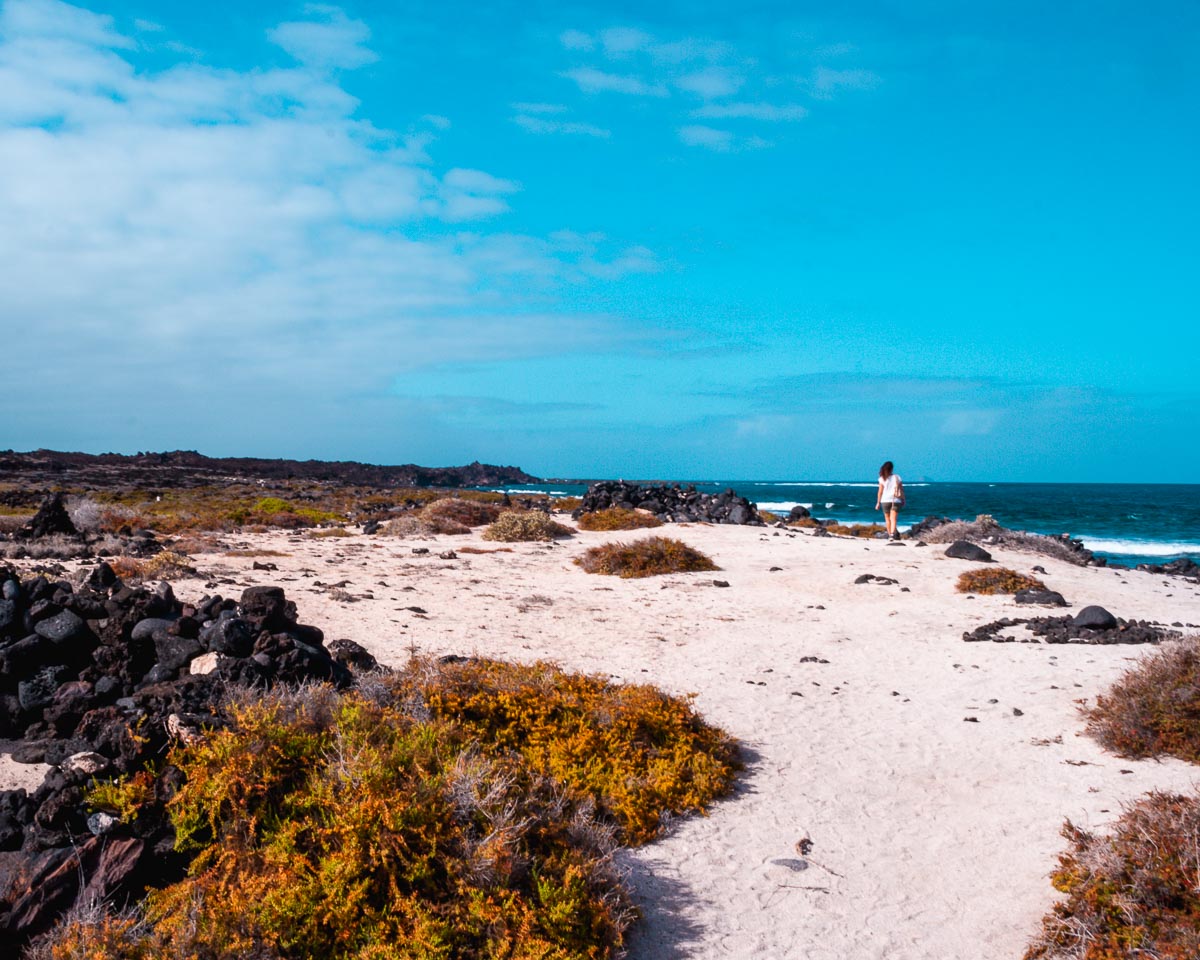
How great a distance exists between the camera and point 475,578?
15.4m

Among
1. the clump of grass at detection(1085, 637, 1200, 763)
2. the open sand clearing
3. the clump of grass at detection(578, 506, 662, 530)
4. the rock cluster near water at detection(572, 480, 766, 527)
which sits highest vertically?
the rock cluster near water at detection(572, 480, 766, 527)

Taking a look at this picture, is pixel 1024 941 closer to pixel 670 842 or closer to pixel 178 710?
pixel 670 842

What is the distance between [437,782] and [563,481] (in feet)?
398

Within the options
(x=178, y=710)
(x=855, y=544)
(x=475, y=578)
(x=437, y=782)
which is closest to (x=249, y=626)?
(x=178, y=710)

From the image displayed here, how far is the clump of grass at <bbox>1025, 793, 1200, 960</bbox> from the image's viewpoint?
382 centimetres

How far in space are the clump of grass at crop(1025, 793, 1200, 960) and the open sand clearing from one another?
35 cm

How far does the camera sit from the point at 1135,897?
4.04 metres

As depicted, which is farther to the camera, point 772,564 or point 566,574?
point 772,564

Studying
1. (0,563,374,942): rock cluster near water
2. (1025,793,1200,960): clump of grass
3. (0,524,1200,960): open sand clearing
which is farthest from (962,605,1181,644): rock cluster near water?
(0,563,374,942): rock cluster near water

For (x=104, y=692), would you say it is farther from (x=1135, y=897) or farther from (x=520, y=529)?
(x=520, y=529)

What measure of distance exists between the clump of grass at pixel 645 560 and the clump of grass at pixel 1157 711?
10.1m

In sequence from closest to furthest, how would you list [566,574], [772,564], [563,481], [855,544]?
[566,574], [772,564], [855,544], [563,481]

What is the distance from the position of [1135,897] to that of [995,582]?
12.3m

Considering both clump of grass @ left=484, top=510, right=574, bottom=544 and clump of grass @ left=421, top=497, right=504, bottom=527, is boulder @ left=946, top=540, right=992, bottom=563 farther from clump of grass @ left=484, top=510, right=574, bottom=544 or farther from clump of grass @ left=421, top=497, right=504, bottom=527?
clump of grass @ left=421, top=497, right=504, bottom=527
